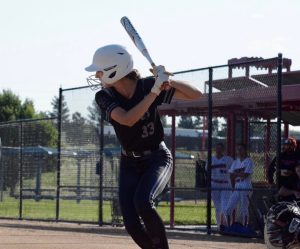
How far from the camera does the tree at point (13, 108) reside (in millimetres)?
72331

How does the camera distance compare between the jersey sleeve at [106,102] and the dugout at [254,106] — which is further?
the dugout at [254,106]

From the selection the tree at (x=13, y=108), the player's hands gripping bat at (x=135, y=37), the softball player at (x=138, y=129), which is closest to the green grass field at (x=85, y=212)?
the player's hands gripping bat at (x=135, y=37)

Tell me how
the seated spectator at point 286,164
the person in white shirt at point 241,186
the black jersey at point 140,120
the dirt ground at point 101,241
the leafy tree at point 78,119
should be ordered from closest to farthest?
the black jersey at point 140,120, the dirt ground at point 101,241, the seated spectator at point 286,164, the person in white shirt at point 241,186, the leafy tree at point 78,119

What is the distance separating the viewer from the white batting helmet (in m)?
6.68

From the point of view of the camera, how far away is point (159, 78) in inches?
255

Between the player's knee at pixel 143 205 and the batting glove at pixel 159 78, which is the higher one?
the batting glove at pixel 159 78

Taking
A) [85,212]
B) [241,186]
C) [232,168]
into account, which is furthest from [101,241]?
[85,212]

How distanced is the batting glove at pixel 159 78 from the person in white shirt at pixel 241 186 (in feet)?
26.6

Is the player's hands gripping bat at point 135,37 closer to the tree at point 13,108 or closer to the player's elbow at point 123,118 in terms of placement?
the player's elbow at point 123,118

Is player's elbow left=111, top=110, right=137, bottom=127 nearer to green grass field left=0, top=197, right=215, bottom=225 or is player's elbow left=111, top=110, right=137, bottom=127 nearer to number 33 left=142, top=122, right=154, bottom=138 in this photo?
number 33 left=142, top=122, right=154, bottom=138

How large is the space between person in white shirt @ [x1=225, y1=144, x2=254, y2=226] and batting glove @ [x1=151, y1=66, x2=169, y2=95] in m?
8.12

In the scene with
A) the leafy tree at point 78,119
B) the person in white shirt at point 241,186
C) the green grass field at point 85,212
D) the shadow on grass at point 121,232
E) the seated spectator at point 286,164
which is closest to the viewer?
the seated spectator at point 286,164

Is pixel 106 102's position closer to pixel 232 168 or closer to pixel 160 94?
pixel 160 94

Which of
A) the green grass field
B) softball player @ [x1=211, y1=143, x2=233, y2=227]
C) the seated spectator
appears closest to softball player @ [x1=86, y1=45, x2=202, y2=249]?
the seated spectator
